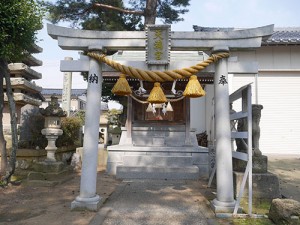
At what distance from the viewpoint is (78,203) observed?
554 centimetres

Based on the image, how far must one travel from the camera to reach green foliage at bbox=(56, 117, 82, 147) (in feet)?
40.2

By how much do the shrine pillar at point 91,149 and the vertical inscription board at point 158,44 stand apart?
1.22 m

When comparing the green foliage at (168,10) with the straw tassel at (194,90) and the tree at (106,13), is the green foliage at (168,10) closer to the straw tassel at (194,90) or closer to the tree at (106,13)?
the tree at (106,13)

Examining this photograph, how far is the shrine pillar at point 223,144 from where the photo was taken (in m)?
5.50

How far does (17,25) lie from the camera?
7.79 metres

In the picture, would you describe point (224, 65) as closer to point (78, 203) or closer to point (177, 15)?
point (78, 203)

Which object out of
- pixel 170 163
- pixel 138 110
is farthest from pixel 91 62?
pixel 138 110

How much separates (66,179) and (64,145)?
365 centimetres

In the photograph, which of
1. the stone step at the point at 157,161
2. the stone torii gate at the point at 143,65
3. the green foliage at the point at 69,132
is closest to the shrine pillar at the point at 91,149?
the stone torii gate at the point at 143,65

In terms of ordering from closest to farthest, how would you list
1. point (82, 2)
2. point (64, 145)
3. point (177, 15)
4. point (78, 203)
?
1. point (78, 203)
2. point (64, 145)
3. point (82, 2)
4. point (177, 15)

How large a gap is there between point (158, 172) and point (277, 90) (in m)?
8.69

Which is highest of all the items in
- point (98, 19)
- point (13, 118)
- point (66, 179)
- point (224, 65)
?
point (98, 19)

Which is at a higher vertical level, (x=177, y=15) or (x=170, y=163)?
(x=177, y=15)

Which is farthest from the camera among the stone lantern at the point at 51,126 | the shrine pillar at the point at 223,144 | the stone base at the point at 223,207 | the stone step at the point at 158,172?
the stone step at the point at 158,172
